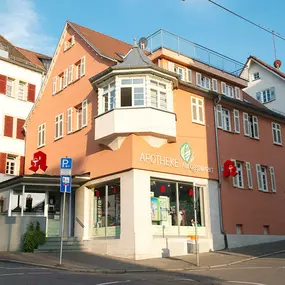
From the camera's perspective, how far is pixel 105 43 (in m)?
27.4

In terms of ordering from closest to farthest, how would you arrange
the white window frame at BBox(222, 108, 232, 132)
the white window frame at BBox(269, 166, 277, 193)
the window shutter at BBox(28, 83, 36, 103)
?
the white window frame at BBox(222, 108, 232, 132), the white window frame at BBox(269, 166, 277, 193), the window shutter at BBox(28, 83, 36, 103)

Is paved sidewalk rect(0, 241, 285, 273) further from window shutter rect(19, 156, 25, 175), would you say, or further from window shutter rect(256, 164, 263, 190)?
window shutter rect(19, 156, 25, 175)

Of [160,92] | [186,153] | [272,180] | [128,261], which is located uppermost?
[160,92]

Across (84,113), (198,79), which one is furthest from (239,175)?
(84,113)

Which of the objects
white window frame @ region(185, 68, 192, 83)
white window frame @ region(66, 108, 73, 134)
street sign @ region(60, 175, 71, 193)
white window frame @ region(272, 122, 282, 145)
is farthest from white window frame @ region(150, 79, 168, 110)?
white window frame @ region(272, 122, 282, 145)

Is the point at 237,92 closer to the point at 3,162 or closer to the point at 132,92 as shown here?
the point at 132,92

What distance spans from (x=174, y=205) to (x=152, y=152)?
3038 mm

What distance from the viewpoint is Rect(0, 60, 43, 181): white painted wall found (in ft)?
107

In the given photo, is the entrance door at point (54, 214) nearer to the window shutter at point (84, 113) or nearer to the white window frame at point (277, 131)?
the window shutter at point (84, 113)

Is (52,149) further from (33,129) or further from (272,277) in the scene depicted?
(272,277)

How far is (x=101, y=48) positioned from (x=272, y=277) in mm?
16872

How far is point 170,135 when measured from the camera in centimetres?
2164

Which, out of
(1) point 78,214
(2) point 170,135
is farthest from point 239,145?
(1) point 78,214

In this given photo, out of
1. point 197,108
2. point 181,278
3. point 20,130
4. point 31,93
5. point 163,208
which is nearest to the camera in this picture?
point 181,278
